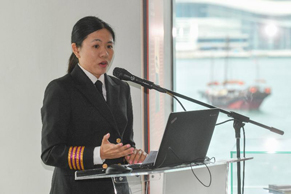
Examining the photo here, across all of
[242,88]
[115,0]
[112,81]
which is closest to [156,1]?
[115,0]

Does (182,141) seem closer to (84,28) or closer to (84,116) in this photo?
(84,116)

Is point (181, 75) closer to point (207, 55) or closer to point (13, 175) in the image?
point (207, 55)

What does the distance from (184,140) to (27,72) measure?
145 centimetres

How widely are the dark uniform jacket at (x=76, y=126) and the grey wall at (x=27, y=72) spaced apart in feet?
2.46

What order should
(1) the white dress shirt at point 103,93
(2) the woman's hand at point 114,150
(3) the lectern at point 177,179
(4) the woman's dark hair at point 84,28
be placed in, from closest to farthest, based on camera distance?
(3) the lectern at point 177,179
(2) the woman's hand at point 114,150
(1) the white dress shirt at point 103,93
(4) the woman's dark hair at point 84,28

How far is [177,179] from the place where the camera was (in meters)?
1.76

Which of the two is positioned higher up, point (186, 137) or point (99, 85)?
point (99, 85)

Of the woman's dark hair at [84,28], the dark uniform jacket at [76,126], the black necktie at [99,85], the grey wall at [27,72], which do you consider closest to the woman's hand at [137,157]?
the dark uniform jacket at [76,126]

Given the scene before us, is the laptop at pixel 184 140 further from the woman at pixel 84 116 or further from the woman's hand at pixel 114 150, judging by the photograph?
the woman at pixel 84 116

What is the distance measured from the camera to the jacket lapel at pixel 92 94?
7.16ft

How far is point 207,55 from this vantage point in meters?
4.55

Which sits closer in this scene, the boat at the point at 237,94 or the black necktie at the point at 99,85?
the black necktie at the point at 99,85

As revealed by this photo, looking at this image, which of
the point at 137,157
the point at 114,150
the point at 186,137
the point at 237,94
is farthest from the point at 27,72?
the point at 237,94

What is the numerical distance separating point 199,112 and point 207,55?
2.81 metres
